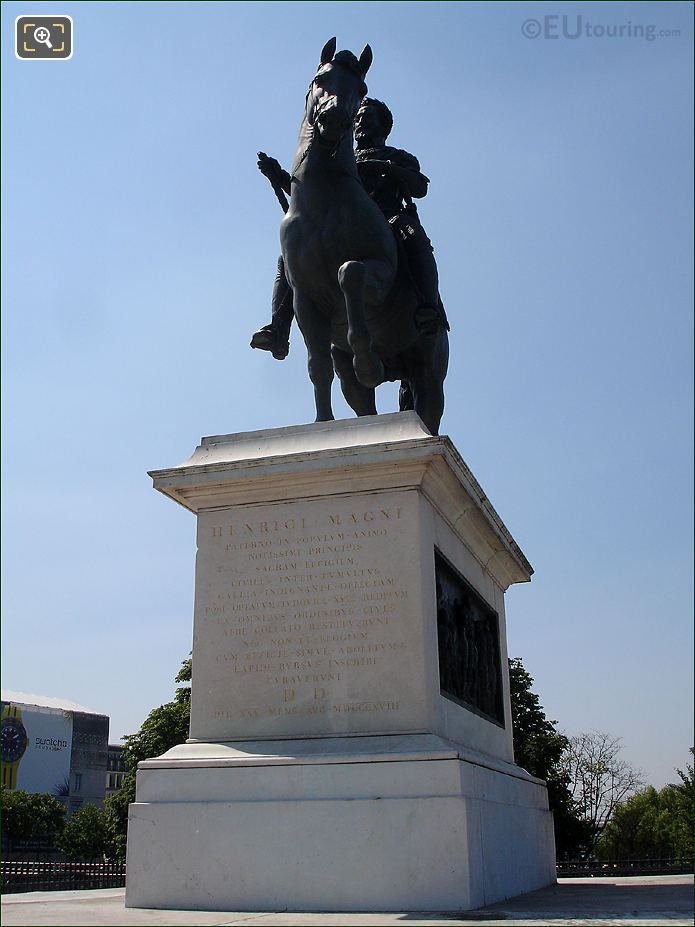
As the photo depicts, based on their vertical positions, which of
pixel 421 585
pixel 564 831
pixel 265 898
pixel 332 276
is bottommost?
pixel 564 831

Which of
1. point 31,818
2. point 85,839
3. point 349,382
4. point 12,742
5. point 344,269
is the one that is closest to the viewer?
point 344,269

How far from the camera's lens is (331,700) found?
795 cm

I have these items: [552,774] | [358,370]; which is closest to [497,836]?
[358,370]

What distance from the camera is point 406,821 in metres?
6.96

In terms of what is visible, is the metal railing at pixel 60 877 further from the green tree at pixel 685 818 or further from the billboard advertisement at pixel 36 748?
the billboard advertisement at pixel 36 748

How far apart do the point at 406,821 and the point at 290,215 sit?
19.2 ft

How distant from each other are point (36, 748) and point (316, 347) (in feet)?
354

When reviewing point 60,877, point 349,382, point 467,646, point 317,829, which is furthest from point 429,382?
point 60,877

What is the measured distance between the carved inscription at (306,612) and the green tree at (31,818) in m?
71.1

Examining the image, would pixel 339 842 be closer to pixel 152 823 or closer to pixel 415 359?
pixel 152 823

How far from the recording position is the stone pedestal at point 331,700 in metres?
7.02

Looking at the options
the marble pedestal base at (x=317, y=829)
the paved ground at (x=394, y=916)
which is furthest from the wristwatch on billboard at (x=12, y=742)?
the paved ground at (x=394, y=916)

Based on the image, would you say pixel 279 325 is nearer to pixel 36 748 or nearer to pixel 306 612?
pixel 306 612

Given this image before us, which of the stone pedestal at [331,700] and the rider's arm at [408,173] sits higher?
the rider's arm at [408,173]
